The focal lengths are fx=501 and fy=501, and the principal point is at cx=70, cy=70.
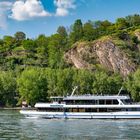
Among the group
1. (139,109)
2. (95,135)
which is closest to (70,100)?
(139,109)

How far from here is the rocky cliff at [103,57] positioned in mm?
187125

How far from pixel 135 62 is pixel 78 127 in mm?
107310

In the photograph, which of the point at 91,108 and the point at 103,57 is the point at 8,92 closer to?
the point at 103,57

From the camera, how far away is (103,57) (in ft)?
629

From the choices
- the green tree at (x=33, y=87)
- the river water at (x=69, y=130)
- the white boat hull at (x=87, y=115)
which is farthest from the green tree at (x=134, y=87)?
the river water at (x=69, y=130)

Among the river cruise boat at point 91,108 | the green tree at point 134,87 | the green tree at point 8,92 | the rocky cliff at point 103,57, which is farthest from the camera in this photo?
the rocky cliff at point 103,57

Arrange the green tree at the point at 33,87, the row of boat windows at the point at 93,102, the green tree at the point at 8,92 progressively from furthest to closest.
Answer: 1. the green tree at the point at 8,92
2. the green tree at the point at 33,87
3. the row of boat windows at the point at 93,102

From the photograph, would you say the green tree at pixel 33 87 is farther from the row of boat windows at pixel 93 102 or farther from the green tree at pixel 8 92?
the row of boat windows at pixel 93 102

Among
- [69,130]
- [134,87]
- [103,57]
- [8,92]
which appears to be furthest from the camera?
[103,57]

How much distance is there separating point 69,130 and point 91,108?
23.3 m

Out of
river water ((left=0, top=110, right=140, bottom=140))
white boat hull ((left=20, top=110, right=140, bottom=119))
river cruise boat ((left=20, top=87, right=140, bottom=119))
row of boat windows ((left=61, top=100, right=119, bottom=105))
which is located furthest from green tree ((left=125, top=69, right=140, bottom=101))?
river water ((left=0, top=110, right=140, bottom=140))

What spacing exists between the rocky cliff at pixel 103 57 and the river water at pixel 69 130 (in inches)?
3566

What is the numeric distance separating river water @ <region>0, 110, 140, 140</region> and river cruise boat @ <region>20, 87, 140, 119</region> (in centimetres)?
288

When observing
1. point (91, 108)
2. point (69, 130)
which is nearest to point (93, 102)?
point (91, 108)
